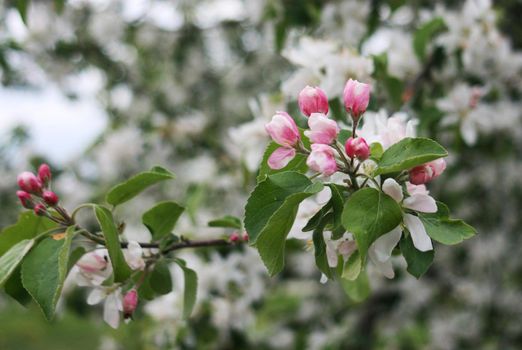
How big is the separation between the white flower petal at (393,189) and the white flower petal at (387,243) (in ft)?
0.19

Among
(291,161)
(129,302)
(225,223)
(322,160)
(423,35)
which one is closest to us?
(322,160)

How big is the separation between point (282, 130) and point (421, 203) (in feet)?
0.73

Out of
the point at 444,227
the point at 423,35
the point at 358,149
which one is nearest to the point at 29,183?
the point at 358,149

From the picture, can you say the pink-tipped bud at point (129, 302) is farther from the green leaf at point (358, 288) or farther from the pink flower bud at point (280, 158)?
the green leaf at point (358, 288)

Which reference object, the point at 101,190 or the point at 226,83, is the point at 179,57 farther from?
the point at 101,190

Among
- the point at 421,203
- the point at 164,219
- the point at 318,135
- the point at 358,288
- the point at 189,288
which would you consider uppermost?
the point at 318,135

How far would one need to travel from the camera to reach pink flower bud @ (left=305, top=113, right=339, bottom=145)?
0.85m

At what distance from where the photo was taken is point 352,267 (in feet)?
3.02

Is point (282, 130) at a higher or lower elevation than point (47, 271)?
higher

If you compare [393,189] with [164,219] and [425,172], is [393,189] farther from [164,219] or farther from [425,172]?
[164,219]

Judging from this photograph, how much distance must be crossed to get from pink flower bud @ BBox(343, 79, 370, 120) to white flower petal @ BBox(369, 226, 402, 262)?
0.18 meters

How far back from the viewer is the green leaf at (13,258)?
90cm

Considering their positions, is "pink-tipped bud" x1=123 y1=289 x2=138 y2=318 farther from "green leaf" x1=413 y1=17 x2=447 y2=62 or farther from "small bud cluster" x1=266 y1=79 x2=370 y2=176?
"green leaf" x1=413 y1=17 x2=447 y2=62

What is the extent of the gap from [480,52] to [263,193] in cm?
118
